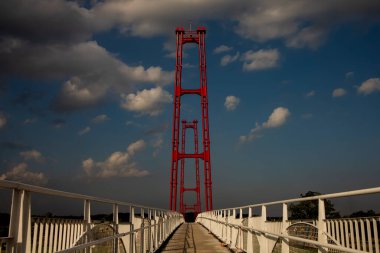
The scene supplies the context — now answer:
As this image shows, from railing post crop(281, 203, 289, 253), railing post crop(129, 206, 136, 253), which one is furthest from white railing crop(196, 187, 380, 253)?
railing post crop(129, 206, 136, 253)

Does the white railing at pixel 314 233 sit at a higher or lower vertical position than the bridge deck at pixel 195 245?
higher

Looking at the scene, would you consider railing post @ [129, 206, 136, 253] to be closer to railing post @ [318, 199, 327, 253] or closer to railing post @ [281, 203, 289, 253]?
railing post @ [281, 203, 289, 253]

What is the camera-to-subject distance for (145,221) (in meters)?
7.62

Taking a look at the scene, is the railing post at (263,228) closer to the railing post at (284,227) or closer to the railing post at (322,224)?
the railing post at (284,227)

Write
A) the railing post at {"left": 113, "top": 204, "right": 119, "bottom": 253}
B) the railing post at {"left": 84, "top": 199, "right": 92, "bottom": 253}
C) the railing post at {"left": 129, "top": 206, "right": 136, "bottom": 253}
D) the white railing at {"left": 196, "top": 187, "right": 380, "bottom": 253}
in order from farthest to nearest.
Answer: the railing post at {"left": 129, "top": 206, "right": 136, "bottom": 253}, the railing post at {"left": 113, "top": 204, "right": 119, "bottom": 253}, the railing post at {"left": 84, "top": 199, "right": 92, "bottom": 253}, the white railing at {"left": 196, "top": 187, "right": 380, "bottom": 253}

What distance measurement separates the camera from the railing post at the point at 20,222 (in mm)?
2023

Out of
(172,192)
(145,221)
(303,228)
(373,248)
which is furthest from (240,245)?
(172,192)

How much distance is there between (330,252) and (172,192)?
32.1 meters

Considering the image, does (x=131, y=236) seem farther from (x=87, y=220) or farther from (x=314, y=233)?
(x=314, y=233)

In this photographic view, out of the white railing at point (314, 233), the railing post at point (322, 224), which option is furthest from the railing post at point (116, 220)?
the railing post at point (322, 224)

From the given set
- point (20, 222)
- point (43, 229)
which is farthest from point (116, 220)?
point (20, 222)

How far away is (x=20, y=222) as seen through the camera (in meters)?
2.09

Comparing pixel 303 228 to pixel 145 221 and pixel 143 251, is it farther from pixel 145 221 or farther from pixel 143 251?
pixel 145 221

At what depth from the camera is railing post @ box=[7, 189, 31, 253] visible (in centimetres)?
202
